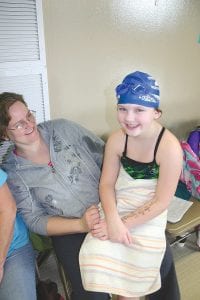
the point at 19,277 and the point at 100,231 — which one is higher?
the point at 100,231

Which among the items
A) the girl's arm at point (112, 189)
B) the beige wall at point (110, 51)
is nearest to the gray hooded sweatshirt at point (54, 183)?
the girl's arm at point (112, 189)

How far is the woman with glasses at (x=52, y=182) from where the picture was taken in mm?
1226

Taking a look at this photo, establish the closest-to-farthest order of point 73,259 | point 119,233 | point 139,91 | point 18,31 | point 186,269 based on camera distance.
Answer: point 139,91 < point 119,233 < point 73,259 < point 18,31 < point 186,269

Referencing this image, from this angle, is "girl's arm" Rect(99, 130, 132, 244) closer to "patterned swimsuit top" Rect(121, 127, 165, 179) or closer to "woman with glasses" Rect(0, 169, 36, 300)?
"patterned swimsuit top" Rect(121, 127, 165, 179)

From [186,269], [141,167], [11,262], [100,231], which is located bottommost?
[186,269]

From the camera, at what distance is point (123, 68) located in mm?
1914

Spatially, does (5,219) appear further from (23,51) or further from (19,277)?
(23,51)

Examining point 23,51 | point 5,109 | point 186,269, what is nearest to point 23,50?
point 23,51

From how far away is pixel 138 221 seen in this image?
3.74ft

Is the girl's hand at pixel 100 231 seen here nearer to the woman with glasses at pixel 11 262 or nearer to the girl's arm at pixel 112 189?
the girl's arm at pixel 112 189

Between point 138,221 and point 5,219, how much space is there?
0.52 meters

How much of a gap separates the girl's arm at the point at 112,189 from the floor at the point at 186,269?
0.75m

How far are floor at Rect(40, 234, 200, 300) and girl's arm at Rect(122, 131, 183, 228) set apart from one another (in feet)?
2.46

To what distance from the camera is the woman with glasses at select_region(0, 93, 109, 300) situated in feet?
4.02
